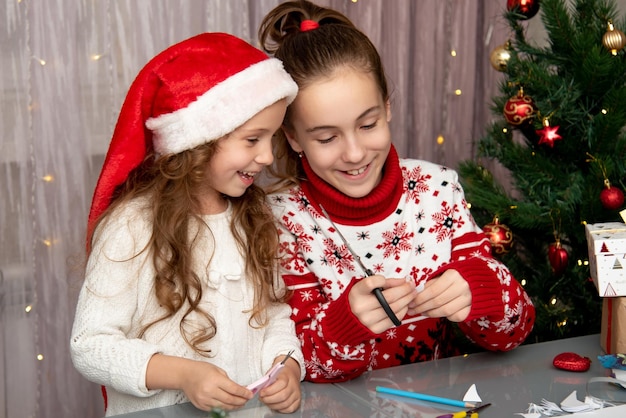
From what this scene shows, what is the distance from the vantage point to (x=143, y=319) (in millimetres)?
1319

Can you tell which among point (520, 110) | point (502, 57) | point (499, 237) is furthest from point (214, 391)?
point (502, 57)

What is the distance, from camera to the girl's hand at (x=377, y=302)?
1257 millimetres

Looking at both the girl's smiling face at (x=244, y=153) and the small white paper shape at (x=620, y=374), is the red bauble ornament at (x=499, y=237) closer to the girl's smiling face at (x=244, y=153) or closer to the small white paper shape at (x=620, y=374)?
the small white paper shape at (x=620, y=374)

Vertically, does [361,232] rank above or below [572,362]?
above

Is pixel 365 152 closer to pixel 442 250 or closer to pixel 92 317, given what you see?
pixel 442 250

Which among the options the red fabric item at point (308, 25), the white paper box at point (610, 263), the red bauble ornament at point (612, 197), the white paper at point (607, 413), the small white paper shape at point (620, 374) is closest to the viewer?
the white paper at point (607, 413)

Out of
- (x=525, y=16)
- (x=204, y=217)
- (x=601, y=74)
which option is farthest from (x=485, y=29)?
(x=204, y=217)

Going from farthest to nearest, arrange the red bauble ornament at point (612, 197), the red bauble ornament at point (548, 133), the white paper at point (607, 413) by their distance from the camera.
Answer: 1. the red bauble ornament at point (548, 133)
2. the red bauble ornament at point (612, 197)
3. the white paper at point (607, 413)

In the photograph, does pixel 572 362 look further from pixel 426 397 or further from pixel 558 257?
pixel 558 257

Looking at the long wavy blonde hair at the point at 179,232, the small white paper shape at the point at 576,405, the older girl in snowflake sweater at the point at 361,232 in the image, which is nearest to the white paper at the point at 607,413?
the small white paper shape at the point at 576,405

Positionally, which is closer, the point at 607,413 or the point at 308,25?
the point at 607,413

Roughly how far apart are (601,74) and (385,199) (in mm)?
579

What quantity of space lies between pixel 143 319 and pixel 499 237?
2.83 feet

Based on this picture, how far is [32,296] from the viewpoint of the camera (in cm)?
196
